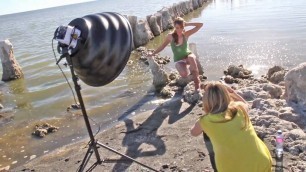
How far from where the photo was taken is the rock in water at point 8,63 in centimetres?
1460

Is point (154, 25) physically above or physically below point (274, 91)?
below

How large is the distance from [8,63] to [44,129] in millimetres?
7736

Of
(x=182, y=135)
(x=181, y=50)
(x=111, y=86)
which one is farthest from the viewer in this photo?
(x=111, y=86)

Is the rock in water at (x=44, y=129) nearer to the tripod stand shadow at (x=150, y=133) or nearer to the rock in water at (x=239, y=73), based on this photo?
the tripod stand shadow at (x=150, y=133)

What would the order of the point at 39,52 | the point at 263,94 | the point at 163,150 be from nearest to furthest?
the point at 163,150 < the point at 263,94 < the point at 39,52

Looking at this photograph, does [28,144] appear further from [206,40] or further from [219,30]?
[219,30]

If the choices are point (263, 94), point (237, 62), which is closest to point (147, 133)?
point (263, 94)

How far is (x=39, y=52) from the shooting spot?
22234 mm

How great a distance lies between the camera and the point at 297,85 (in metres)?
6.61

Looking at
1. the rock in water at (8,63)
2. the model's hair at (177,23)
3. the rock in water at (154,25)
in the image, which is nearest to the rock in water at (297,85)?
the model's hair at (177,23)

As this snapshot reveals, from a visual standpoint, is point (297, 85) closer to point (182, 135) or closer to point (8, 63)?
point (182, 135)

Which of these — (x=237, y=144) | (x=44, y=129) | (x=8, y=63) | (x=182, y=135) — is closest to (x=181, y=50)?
(x=182, y=135)

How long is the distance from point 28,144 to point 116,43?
4.85 meters

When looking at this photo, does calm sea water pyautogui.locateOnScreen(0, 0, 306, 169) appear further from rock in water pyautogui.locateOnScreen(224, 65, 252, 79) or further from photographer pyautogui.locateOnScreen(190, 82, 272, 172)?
photographer pyautogui.locateOnScreen(190, 82, 272, 172)
